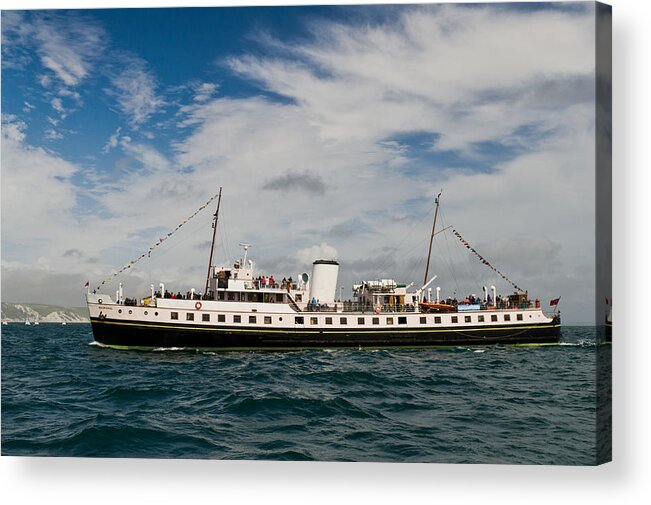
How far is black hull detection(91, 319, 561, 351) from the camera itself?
24672mm

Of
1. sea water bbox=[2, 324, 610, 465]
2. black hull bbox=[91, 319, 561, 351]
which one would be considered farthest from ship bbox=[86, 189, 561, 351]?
sea water bbox=[2, 324, 610, 465]

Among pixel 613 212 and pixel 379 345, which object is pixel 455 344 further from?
pixel 613 212

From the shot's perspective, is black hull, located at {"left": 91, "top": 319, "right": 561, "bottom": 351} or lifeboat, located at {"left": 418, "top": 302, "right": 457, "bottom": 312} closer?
black hull, located at {"left": 91, "top": 319, "right": 561, "bottom": 351}

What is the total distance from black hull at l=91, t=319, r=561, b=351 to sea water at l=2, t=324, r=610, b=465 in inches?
315

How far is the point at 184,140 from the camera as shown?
1305 cm

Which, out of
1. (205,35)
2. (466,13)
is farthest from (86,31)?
(466,13)

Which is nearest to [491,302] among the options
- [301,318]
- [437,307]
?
[437,307]

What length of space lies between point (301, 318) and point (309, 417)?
14.6m

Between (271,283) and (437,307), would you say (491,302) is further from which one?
(271,283)

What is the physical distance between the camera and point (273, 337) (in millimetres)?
25500

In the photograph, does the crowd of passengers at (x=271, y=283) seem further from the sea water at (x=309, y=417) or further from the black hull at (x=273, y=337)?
the sea water at (x=309, y=417)

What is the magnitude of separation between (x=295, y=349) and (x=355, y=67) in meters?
16.4

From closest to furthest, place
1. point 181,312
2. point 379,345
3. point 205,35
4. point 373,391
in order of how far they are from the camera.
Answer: point 205,35, point 373,391, point 181,312, point 379,345

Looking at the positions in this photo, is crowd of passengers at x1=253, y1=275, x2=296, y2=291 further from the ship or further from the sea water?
the sea water
